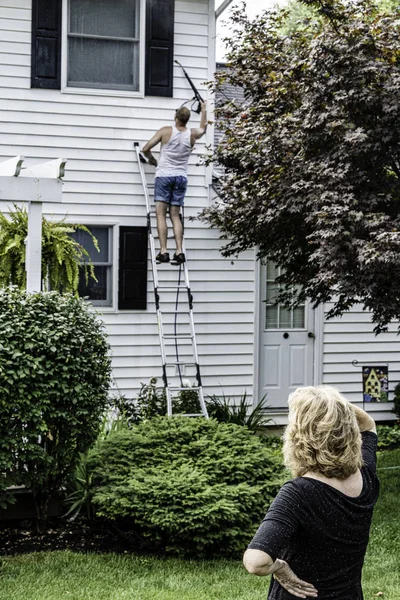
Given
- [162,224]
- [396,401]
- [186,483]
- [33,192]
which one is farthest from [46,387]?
[396,401]

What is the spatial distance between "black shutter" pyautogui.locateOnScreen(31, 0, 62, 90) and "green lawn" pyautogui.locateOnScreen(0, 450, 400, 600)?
19.8ft

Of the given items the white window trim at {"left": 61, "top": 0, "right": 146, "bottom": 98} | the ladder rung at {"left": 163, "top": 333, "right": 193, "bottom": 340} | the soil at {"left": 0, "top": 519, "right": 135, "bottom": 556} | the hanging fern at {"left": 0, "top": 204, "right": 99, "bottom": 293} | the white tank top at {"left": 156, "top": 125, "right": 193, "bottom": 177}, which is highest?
the white window trim at {"left": 61, "top": 0, "right": 146, "bottom": 98}

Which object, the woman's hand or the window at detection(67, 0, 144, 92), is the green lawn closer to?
the woman's hand

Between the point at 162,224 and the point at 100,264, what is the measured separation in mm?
990

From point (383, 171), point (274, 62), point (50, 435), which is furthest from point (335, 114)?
point (50, 435)

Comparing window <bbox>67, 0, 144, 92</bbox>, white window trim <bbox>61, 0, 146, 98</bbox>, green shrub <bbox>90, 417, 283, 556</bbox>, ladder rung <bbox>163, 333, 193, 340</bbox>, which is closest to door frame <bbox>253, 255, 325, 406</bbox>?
ladder rung <bbox>163, 333, 193, 340</bbox>

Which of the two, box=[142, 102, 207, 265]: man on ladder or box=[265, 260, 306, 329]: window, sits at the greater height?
box=[142, 102, 207, 265]: man on ladder

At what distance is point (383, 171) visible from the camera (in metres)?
7.80

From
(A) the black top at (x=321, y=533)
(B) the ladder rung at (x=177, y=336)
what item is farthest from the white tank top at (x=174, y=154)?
(A) the black top at (x=321, y=533)

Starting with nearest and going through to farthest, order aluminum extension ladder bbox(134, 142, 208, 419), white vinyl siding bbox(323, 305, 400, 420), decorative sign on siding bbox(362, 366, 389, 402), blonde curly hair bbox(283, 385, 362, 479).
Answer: blonde curly hair bbox(283, 385, 362, 479), aluminum extension ladder bbox(134, 142, 208, 419), white vinyl siding bbox(323, 305, 400, 420), decorative sign on siding bbox(362, 366, 389, 402)

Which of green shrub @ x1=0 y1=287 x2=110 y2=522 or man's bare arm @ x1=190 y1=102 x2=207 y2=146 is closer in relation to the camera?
green shrub @ x1=0 y1=287 x2=110 y2=522

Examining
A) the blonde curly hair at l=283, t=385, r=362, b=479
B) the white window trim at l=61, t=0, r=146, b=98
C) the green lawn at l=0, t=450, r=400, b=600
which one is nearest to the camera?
the blonde curly hair at l=283, t=385, r=362, b=479

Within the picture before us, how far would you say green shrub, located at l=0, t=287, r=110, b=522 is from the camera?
20.9 ft

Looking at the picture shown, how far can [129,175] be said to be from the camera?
420 inches
